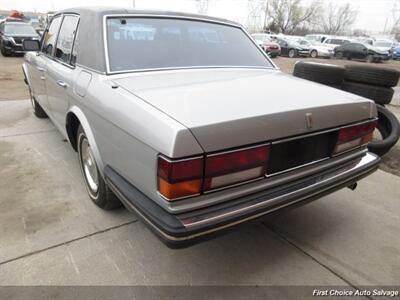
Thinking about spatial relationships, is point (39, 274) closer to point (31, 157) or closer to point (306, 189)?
point (306, 189)

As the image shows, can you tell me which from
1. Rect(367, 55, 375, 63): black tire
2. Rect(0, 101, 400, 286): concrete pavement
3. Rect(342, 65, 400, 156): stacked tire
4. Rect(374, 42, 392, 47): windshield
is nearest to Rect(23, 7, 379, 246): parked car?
Rect(0, 101, 400, 286): concrete pavement

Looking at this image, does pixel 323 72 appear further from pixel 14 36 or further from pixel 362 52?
pixel 362 52

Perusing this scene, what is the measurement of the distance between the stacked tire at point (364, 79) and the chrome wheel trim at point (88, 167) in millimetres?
3509

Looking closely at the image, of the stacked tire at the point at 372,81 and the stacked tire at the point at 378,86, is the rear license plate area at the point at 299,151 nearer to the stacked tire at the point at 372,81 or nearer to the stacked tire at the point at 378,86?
the stacked tire at the point at 378,86

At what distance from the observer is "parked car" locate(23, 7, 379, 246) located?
1.71 meters

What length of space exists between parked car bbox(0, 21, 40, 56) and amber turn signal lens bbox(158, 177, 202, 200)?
15.2 m

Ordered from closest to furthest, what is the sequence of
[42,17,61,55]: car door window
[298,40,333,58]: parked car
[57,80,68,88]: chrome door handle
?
[57,80,68,88]: chrome door handle
[42,17,61,55]: car door window
[298,40,333,58]: parked car

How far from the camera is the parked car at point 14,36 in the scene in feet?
47.6

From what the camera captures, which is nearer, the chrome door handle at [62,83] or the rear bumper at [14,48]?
the chrome door handle at [62,83]

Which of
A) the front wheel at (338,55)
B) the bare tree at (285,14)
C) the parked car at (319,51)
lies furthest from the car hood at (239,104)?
the bare tree at (285,14)

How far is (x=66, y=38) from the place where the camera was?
3.36 m

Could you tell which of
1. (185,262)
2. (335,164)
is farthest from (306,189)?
(185,262)

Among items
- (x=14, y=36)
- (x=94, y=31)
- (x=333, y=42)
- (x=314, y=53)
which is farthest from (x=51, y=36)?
(x=333, y=42)

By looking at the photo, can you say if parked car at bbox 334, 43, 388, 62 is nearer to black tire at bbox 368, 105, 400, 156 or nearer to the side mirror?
black tire at bbox 368, 105, 400, 156
